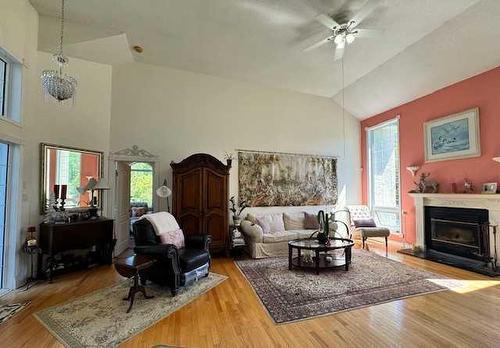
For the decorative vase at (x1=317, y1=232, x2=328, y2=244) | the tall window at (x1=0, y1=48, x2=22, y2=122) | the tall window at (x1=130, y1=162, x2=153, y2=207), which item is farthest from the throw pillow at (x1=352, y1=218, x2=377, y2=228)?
the tall window at (x1=0, y1=48, x2=22, y2=122)

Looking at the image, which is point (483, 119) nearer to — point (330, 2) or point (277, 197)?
point (330, 2)

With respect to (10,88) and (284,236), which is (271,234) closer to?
(284,236)

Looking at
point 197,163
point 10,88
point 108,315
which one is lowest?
point 108,315

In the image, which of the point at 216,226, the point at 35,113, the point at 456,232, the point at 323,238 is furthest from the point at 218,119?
the point at 456,232

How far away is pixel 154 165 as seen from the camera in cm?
531

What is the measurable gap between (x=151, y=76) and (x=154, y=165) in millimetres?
1858

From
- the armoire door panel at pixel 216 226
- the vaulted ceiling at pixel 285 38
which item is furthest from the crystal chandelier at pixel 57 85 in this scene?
the armoire door panel at pixel 216 226

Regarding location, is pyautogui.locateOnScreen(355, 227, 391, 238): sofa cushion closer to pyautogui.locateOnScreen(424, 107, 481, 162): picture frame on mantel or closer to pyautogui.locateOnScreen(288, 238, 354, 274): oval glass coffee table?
pyautogui.locateOnScreen(288, 238, 354, 274): oval glass coffee table

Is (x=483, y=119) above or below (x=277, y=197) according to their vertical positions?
above

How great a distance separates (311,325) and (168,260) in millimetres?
1811

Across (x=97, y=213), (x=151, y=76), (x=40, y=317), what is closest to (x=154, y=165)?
(x=97, y=213)

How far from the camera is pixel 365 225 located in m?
5.74

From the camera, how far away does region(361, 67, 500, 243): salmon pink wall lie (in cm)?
429

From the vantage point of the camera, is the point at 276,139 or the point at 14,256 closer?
the point at 14,256
